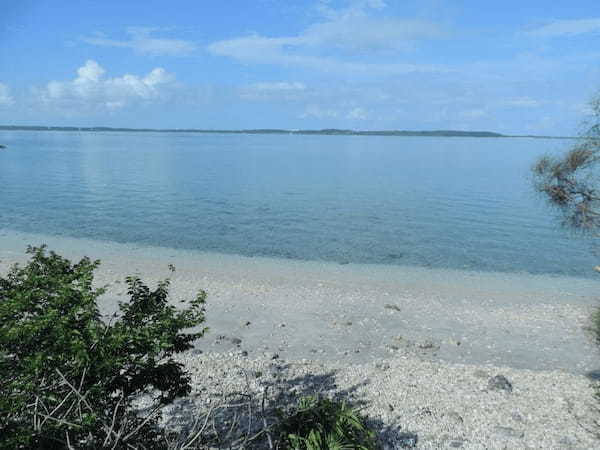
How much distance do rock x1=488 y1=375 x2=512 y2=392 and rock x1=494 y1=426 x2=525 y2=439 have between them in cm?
200

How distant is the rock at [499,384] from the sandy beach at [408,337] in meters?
0.17

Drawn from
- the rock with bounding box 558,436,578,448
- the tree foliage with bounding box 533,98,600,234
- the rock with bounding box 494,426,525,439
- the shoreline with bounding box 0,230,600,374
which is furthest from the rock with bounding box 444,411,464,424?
the tree foliage with bounding box 533,98,600,234

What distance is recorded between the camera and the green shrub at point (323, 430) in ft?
27.9

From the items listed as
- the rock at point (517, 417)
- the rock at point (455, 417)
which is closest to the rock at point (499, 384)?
the rock at point (517, 417)

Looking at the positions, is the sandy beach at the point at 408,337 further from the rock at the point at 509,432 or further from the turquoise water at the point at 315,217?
the turquoise water at the point at 315,217

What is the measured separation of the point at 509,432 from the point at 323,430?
4.90 metres

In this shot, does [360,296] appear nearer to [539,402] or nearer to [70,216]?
[539,402]

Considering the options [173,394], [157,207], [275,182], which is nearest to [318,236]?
[157,207]

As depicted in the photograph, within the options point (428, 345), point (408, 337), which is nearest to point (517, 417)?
point (428, 345)

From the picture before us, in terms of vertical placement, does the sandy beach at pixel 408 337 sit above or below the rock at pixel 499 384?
below

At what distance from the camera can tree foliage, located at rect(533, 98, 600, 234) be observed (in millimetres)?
18828

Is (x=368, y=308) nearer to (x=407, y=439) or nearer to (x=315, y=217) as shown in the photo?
(x=407, y=439)

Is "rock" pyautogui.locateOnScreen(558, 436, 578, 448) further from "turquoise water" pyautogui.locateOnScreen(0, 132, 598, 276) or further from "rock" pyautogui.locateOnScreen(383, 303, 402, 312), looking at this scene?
"turquoise water" pyautogui.locateOnScreen(0, 132, 598, 276)

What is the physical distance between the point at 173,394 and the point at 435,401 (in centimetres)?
738
